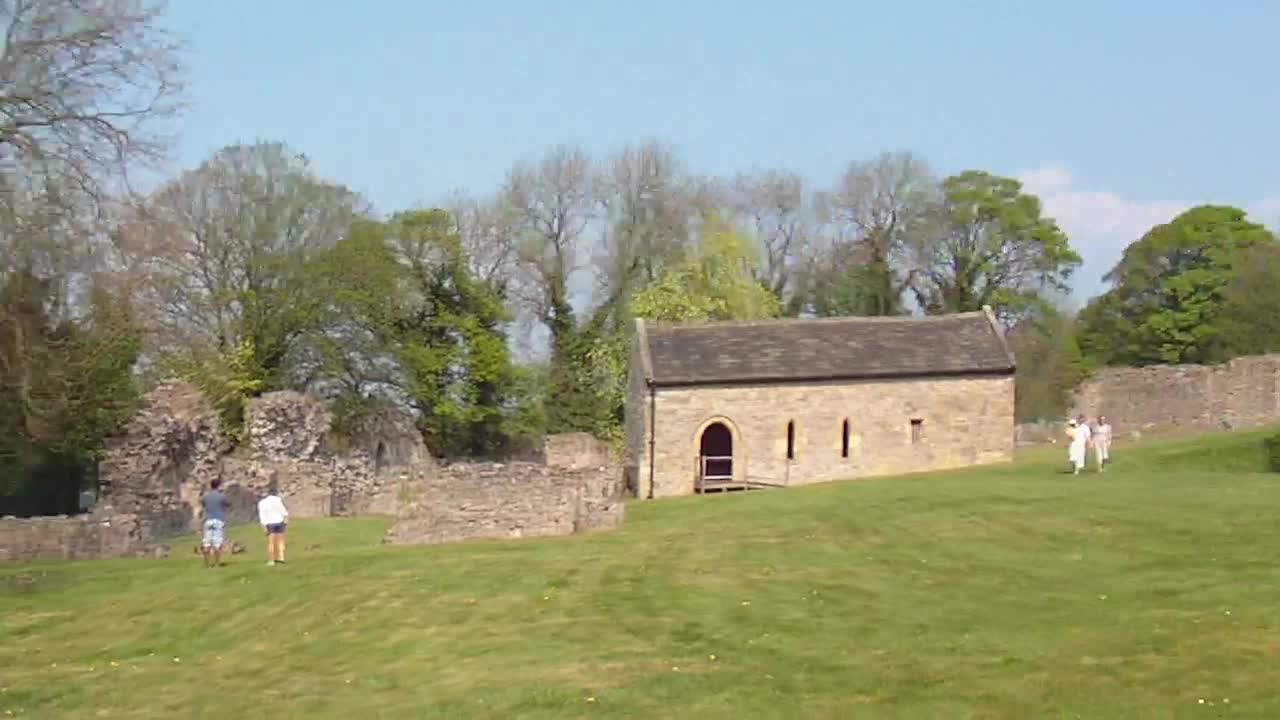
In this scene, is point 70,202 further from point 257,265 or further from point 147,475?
point 257,265

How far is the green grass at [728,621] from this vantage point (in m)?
13.6

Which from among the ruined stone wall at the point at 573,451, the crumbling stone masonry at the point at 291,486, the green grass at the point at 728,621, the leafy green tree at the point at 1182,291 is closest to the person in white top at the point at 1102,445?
the green grass at the point at 728,621

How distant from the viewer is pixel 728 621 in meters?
17.2

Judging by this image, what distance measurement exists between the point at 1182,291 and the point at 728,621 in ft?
178

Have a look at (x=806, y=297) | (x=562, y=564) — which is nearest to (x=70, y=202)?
(x=562, y=564)

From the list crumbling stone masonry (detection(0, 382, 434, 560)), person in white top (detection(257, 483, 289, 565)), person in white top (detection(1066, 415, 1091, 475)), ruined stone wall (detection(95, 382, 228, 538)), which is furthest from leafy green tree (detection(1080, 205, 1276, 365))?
person in white top (detection(257, 483, 289, 565))

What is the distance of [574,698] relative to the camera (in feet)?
46.9

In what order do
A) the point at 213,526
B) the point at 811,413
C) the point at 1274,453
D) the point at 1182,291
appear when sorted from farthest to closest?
the point at 1182,291 → the point at 811,413 → the point at 1274,453 → the point at 213,526

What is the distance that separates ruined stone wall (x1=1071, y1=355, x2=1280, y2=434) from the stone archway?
14997 millimetres

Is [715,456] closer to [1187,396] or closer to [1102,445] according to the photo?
[1102,445]

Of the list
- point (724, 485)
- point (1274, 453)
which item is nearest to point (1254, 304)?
point (724, 485)

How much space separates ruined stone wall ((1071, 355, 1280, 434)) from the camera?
153 ft

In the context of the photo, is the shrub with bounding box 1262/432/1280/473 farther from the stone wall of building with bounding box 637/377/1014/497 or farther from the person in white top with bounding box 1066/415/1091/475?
the stone wall of building with bounding box 637/377/1014/497

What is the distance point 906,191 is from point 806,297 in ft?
23.0
